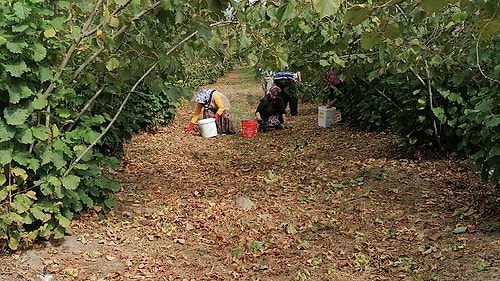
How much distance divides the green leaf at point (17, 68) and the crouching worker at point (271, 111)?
810cm

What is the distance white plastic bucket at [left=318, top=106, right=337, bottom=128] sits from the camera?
11664 mm

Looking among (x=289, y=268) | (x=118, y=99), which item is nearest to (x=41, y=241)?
(x=289, y=268)

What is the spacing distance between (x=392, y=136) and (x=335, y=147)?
917 millimetres

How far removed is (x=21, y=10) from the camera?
389 centimetres

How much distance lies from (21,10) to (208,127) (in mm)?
7255

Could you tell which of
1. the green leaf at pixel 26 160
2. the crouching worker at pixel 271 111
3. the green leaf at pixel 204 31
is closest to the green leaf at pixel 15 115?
the green leaf at pixel 26 160

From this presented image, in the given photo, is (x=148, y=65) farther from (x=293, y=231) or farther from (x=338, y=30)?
(x=338, y=30)

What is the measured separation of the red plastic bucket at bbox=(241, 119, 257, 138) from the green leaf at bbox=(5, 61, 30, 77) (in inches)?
283

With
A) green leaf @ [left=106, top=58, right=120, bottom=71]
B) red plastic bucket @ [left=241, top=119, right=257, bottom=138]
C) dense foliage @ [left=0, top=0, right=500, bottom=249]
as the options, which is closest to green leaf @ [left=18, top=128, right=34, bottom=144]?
dense foliage @ [left=0, top=0, right=500, bottom=249]

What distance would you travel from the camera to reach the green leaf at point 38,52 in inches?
160

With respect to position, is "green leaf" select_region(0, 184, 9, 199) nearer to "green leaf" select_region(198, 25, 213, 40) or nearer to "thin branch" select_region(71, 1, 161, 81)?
"thin branch" select_region(71, 1, 161, 81)

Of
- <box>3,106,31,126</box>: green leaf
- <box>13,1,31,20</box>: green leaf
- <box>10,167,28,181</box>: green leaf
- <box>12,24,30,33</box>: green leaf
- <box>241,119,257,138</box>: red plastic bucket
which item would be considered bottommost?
<box>241,119,257,138</box>: red plastic bucket

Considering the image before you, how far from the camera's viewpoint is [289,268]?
4477 mm

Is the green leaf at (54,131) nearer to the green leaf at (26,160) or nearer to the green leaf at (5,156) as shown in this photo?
the green leaf at (26,160)
